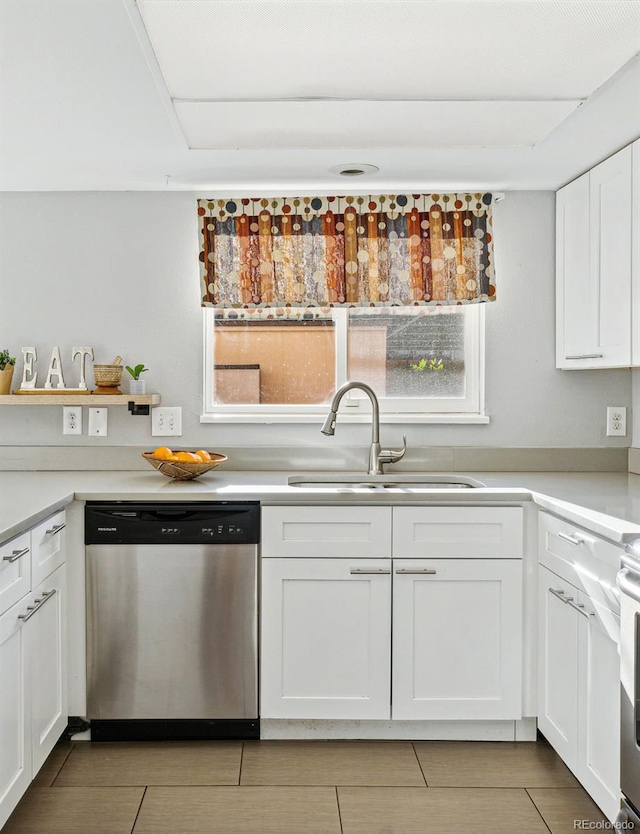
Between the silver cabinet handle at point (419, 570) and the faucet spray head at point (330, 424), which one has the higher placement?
the faucet spray head at point (330, 424)

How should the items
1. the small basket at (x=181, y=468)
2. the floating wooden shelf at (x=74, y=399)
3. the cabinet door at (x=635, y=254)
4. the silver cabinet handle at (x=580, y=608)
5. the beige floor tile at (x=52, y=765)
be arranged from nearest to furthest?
the silver cabinet handle at (x=580, y=608)
the beige floor tile at (x=52, y=765)
the cabinet door at (x=635, y=254)
the small basket at (x=181, y=468)
the floating wooden shelf at (x=74, y=399)

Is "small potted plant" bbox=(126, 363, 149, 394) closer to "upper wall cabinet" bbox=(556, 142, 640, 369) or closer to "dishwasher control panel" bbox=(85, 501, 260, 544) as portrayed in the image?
"dishwasher control panel" bbox=(85, 501, 260, 544)

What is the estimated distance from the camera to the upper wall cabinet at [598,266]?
8.13 feet

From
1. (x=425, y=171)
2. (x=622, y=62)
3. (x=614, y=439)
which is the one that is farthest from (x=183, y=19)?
(x=614, y=439)

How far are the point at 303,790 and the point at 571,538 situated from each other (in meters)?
1.11

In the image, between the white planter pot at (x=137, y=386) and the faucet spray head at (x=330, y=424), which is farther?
the white planter pot at (x=137, y=386)

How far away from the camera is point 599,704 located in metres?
1.91

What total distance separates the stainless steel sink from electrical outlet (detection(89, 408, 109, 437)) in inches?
34.3

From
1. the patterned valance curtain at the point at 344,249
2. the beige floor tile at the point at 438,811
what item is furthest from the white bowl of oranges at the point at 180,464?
the beige floor tile at the point at 438,811

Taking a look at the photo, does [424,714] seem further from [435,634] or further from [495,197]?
[495,197]

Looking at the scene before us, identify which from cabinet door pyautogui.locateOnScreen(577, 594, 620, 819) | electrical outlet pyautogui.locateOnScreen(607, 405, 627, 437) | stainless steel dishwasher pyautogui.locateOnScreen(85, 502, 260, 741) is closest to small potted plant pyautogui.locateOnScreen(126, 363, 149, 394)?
stainless steel dishwasher pyautogui.locateOnScreen(85, 502, 260, 741)

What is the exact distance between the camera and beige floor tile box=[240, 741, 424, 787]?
226 cm

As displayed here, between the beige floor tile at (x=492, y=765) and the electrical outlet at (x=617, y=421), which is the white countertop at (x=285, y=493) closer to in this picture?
the electrical outlet at (x=617, y=421)

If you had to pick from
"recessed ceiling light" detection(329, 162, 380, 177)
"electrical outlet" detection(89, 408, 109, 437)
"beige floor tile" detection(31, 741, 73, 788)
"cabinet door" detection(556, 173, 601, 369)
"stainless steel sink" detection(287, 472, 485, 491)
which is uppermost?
"recessed ceiling light" detection(329, 162, 380, 177)
